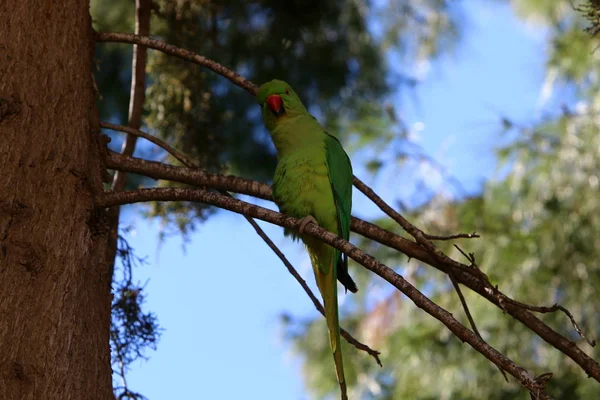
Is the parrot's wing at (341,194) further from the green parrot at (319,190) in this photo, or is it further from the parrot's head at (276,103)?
the parrot's head at (276,103)

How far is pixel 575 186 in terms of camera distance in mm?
6617

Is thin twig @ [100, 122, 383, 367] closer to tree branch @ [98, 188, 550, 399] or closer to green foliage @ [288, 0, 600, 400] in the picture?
tree branch @ [98, 188, 550, 399]

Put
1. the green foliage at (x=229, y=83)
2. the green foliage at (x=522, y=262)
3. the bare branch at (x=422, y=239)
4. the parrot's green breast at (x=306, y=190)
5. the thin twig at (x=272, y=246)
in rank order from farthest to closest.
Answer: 1. the green foliage at (x=522, y=262)
2. the green foliage at (x=229, y=83)
3. the parrot's green breast at (x=306, y=190)
4. the thin twig at (x=272, y=246)
5. the bare branch at (x=422, y=239)

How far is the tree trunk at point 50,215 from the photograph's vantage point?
193cm

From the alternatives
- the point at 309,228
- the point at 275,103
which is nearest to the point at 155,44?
the point at 275,103

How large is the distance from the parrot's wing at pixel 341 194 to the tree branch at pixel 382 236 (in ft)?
0.55

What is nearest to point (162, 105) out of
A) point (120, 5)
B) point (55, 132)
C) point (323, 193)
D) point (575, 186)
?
point (120, 5)

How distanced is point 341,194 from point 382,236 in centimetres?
34

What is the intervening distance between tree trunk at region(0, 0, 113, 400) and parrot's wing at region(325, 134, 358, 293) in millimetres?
947

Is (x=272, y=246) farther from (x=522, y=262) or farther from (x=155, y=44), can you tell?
(x=522, y=262)

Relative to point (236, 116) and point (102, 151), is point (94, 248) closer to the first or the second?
point (102, 151)

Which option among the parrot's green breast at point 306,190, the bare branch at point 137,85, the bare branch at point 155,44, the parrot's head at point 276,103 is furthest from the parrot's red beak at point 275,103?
the bare branch at point 137,85

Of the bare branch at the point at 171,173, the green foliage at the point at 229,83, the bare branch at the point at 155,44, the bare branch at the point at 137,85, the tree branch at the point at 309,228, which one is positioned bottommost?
the tree branch at the point at 309,228

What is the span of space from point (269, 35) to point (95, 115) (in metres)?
2.41
